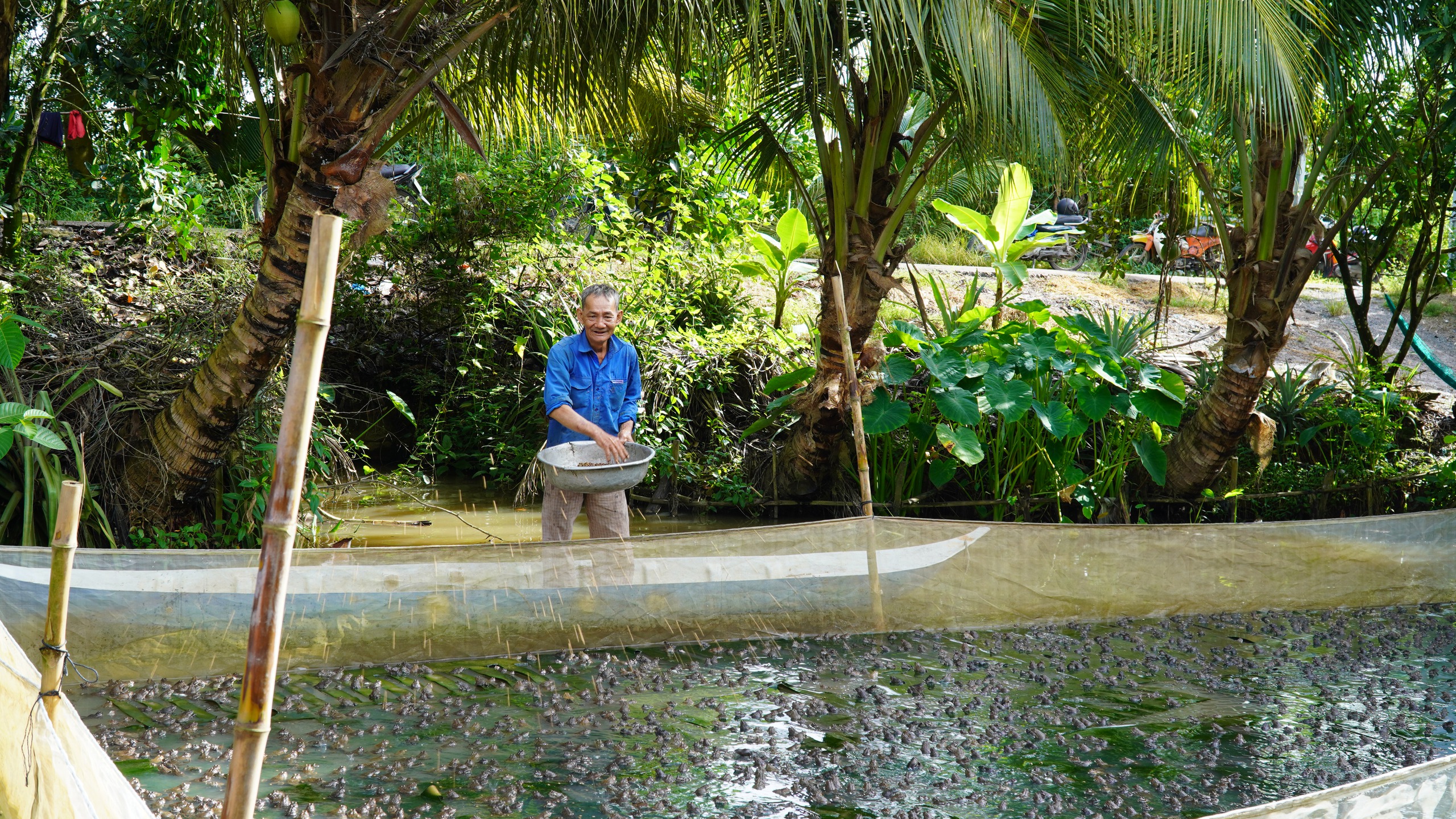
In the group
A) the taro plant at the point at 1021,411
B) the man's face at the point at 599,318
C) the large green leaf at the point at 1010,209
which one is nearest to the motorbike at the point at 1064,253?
the large green leaf at the point at 1010,209

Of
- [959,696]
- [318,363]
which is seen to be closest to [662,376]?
[959,696]

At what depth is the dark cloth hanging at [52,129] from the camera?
6.23m

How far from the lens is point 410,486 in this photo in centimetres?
698

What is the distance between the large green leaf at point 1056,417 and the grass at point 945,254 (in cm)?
663

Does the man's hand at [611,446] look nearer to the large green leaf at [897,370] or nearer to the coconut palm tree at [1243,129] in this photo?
the large green leaf at [897,370]

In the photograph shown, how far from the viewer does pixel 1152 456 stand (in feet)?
20.1

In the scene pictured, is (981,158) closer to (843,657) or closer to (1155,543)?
(1155,543)

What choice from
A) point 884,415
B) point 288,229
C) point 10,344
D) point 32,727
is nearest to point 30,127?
point 10,344

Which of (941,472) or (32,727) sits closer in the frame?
(32,727)

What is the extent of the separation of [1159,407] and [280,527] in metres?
5.32

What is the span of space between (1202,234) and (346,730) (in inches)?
549

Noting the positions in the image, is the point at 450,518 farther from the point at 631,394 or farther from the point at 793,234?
the point at 793,234

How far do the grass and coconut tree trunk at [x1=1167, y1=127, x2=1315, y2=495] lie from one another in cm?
657

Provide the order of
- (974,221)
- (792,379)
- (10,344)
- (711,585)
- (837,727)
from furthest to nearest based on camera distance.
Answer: (974,221) → (792,379) → (10,344) → (711,585) → (837,727)
